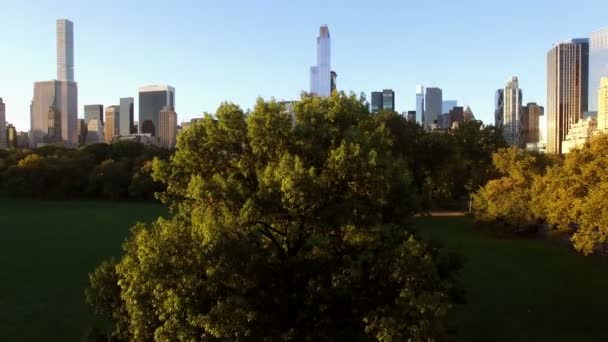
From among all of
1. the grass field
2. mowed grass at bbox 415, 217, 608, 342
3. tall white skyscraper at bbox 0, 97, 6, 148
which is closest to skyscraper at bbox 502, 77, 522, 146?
the grass field

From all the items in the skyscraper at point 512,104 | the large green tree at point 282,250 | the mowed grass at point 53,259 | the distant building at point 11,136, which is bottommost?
the mowed grass at point 53,259

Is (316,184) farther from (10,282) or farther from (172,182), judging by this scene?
(10,282)

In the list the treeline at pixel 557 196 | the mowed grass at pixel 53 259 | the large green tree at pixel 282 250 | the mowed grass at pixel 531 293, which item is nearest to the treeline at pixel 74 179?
the mowed grass at pixel 53 259

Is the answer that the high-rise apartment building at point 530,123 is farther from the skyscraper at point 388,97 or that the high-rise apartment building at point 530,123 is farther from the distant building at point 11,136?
the distant building at point 11,136

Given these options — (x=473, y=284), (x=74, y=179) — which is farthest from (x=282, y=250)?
(x=74, y=179)

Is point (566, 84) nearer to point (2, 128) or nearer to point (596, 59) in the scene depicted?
point (596, 59)
